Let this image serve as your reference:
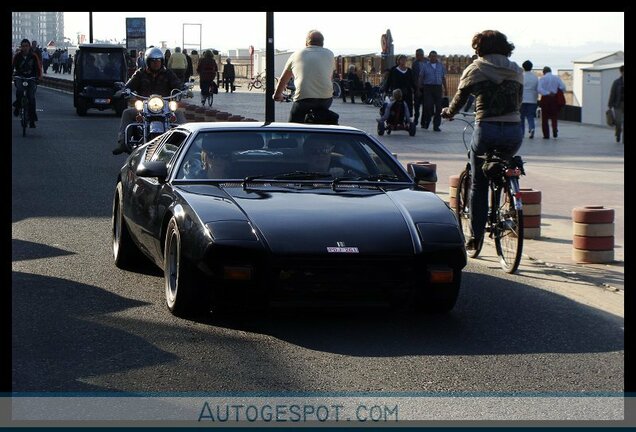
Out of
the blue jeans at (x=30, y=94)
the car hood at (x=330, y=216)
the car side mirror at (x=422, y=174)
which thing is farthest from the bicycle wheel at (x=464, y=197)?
the blue jeans at (x=30, y=94)

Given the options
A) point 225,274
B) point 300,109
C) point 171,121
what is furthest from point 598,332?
point 171,121

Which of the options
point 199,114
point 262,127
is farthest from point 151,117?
point 199,114

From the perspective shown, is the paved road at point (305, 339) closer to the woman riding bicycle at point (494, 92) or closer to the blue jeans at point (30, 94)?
the woman riding bicycle at point (494, 92)

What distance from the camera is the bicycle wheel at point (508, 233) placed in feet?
34.0

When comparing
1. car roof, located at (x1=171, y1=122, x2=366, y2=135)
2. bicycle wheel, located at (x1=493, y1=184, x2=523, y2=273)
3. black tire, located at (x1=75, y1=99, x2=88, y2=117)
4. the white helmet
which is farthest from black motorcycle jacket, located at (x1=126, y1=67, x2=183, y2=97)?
black tire, located at (x1=75, y1=99, x2=88, y2=117)

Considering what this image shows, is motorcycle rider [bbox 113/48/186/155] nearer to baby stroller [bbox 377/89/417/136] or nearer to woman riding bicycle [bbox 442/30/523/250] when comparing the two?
woman riding bicycle [bbox 442/30/523/250]

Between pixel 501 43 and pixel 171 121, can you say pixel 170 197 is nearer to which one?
pixel 501 43

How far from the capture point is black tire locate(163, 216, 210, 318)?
8.07 m

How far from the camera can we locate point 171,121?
57.9ft

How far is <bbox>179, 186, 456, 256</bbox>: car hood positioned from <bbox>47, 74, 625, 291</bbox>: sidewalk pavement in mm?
2169
